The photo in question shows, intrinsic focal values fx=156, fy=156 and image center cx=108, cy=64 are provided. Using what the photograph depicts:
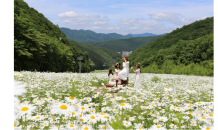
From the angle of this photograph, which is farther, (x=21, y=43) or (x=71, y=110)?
(x=21, y=43)

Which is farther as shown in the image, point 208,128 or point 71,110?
point 208,128

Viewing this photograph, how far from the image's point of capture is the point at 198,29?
114 metres

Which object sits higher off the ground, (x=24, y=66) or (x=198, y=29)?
(x=198, y=29)

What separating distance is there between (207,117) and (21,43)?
31168 mm

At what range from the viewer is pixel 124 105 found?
271 centimetres
